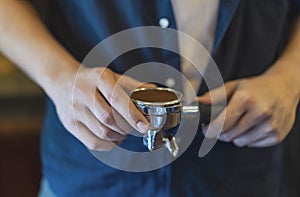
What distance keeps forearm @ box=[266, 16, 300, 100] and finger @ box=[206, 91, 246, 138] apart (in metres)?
0.09

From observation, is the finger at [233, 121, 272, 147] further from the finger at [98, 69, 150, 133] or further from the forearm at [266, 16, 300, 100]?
the finger at [98, 69, 150, 133]

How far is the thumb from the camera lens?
63cm

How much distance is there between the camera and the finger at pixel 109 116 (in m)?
0.57

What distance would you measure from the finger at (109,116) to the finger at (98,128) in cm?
1

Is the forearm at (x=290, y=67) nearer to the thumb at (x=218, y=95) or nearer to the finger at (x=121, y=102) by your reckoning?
the thumb at (x=218, y=95)

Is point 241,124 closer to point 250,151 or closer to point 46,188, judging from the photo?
point 250,151

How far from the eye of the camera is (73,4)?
71cm

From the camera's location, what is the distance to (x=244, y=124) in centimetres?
67

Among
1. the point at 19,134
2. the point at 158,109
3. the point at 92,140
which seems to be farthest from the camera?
the point at 19,134

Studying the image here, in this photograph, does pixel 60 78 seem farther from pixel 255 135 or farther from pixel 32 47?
pixel 255 135

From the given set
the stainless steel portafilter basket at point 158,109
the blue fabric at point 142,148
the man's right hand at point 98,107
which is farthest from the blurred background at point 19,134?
the stainless steel portafilter basket at point 158,109

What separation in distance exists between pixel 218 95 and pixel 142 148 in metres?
0.12

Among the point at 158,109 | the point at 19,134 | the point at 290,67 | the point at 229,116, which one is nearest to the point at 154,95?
the point at 158,109

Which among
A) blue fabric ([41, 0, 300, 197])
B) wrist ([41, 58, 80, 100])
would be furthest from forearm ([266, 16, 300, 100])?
wrist ([41, 58, 80, 100])
